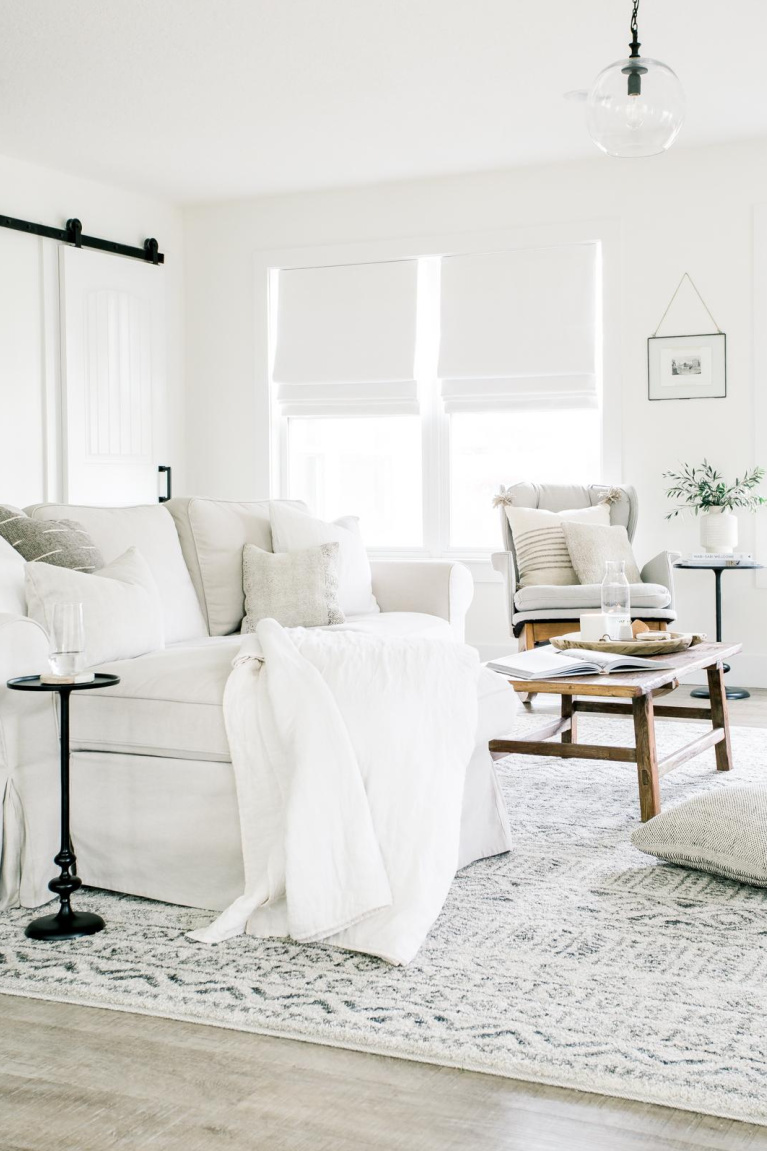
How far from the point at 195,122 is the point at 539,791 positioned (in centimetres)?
372

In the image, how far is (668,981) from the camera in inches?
87.6

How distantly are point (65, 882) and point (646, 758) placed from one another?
1581 millimetres

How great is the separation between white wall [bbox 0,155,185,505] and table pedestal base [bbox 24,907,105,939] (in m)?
3.95

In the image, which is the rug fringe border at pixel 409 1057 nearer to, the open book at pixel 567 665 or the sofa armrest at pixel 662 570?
the open book at pixel 567 665

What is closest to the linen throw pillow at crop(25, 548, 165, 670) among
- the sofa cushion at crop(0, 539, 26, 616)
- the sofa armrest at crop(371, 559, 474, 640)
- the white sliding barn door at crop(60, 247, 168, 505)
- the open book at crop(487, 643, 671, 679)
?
the sofa cushion at crop(0, 539, 26, 616)

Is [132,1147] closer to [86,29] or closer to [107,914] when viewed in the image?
[107,914]

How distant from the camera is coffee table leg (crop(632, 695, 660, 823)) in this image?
3.19 m

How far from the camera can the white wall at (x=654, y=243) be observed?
6.10 meters

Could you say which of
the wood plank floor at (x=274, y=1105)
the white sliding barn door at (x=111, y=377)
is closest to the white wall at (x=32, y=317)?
the white sliding barn door at (x=111, y=377)

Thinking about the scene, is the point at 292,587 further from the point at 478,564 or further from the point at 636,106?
the point at 478,564

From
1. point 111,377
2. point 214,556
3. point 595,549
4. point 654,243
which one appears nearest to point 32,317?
point 111,377

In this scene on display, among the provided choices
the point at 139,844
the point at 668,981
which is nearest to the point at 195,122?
the point at 139,844

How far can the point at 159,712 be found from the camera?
2.70m

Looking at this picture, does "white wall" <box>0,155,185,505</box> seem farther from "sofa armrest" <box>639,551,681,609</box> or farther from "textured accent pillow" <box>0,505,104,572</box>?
A: "sofa armrest" <box>639,551,681,609</box>
